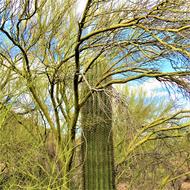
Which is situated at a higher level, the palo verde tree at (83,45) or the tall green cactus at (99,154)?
the palo verde tree at (83,45)

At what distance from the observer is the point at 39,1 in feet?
23.6

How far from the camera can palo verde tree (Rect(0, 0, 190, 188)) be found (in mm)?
→ 5816

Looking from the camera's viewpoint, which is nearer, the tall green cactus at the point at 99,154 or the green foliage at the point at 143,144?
the green foliage at the point at 143,144

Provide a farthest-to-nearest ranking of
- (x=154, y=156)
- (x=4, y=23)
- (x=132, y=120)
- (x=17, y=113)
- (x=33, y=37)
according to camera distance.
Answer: (x=154, y=156) < (x=17, y=113) < (x=33, y=37) < (x=4, y=23) < (x=132, y=120)

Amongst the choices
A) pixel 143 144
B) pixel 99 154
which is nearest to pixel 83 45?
pixel 99 154

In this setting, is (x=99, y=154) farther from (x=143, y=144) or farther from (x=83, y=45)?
(x=143, y=144)

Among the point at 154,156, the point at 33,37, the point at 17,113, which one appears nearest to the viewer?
the point at 33,37

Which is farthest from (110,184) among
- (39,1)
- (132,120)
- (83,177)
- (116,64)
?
(39,1)

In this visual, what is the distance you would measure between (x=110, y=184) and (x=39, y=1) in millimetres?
3353

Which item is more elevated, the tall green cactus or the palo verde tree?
the palo verde tree

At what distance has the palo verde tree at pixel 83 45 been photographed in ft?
19.1

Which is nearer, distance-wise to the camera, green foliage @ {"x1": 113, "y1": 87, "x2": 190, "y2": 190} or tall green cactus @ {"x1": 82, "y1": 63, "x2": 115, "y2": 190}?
green foliage @ {"x1": 113, "y1": 87, "x2": 190, "y2": 190}

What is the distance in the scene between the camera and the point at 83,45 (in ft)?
25.1

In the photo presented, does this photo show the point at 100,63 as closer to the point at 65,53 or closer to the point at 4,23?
the point at 65,53
